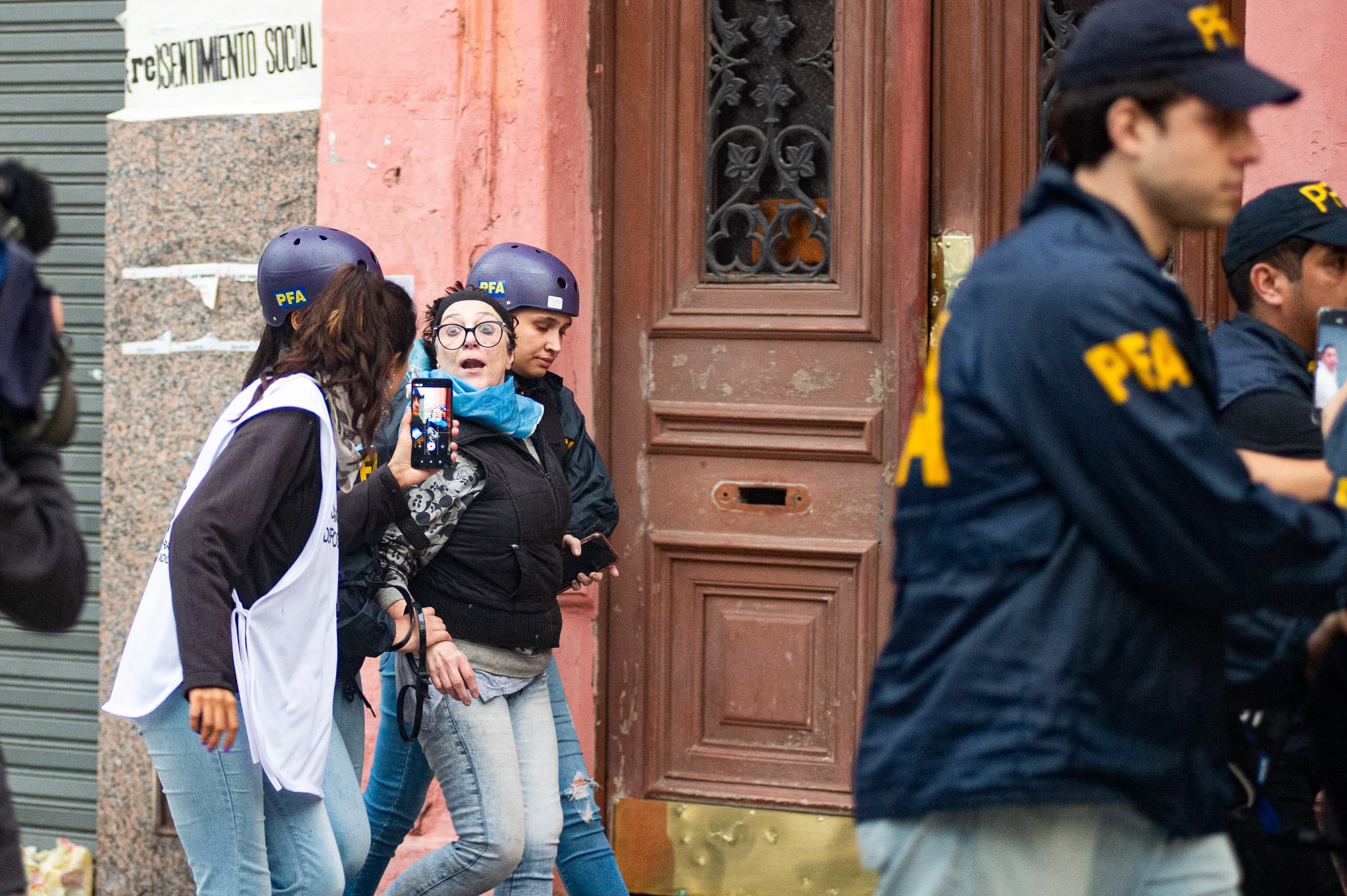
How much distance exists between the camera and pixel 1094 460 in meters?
2.04

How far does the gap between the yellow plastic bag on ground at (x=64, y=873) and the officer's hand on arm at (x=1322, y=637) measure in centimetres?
449

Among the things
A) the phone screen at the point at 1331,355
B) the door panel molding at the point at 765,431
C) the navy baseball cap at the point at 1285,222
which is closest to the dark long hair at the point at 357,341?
the door panel molding at the point at 765,431

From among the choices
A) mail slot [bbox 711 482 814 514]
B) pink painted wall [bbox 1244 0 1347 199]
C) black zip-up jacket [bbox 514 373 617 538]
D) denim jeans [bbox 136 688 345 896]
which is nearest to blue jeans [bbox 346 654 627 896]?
black zip-up jacket [bbox 514 373 617 538]

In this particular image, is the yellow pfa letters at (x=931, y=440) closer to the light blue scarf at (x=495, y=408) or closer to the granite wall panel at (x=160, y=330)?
the light blue scarf at (x=495, y=408)

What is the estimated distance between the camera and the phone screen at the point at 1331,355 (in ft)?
9.72

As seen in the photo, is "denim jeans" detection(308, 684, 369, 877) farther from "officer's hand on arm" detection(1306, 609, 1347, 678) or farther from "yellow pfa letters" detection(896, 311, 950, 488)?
"officer's hand on arm" detection(1306, 609, 1347, 678)

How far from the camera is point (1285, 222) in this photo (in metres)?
3.52

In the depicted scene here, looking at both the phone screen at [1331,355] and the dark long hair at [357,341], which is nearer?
the phone screen at [1331,355]

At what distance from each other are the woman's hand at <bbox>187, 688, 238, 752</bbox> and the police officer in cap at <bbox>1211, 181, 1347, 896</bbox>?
1.91 meters

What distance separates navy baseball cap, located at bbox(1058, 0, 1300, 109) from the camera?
2.17 metres

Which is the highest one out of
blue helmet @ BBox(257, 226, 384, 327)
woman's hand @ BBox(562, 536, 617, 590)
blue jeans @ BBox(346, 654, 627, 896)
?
blue helmet @ BBox(257, 226, 384, 327)

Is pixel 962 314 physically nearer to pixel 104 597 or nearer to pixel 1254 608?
pixel 1254 608

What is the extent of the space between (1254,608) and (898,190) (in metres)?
2.95

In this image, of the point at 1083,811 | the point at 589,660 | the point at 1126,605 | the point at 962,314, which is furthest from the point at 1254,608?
the point at 589,660
